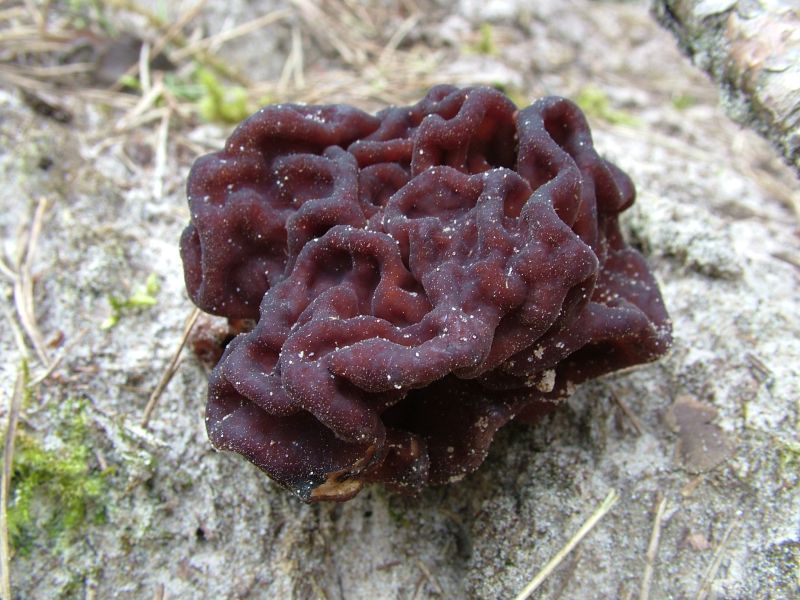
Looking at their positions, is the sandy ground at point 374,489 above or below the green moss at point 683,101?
below

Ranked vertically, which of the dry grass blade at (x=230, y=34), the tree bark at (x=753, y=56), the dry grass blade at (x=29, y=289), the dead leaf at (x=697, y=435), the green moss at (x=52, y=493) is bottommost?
the green moss at (x=52, y=493)

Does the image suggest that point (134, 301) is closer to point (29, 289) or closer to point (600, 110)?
point (29, 289)

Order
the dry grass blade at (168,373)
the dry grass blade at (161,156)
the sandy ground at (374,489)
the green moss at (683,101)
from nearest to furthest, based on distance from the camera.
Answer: the sandy ground at (374,489) < the dry grass blade at (168,373) < the dry grass blade at (161,156) < the green moss at (683,101)

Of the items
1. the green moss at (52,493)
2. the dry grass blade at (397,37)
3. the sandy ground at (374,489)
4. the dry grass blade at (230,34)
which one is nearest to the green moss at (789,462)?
the sandy ground at (374,489)

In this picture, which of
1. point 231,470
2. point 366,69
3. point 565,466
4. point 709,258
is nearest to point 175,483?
point 231,470

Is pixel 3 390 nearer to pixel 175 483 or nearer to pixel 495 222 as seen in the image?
pixel 175 483

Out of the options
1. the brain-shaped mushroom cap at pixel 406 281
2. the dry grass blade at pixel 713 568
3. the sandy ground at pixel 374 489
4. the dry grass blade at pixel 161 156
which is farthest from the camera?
the dry grass blade at pixel 161 156

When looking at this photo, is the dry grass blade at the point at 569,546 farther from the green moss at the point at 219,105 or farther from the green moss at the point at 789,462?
the green moss at the point at 219,105

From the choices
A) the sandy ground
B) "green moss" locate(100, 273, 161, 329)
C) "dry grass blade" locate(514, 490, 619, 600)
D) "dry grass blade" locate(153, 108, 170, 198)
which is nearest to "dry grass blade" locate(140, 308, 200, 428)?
the sandy ground
